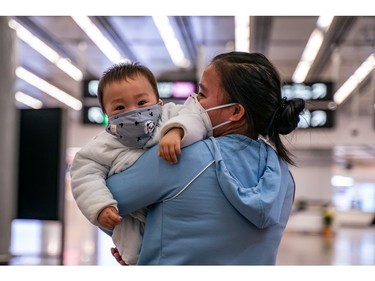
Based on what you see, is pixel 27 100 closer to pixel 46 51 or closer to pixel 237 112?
pixel 46 51

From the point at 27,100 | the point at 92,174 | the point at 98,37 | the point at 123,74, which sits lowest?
the point at 92,174

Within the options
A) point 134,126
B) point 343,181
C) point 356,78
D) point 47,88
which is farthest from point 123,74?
point 343,181

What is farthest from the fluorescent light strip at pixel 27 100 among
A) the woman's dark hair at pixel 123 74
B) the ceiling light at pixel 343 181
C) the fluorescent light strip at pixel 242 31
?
the woman's dark hair at pixel 123 74

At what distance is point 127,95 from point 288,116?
0.41 metres

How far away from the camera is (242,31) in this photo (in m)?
8.59

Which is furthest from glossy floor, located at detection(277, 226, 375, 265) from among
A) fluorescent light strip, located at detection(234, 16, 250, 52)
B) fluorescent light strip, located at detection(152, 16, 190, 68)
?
fluorescent light strip, located at detection(152, 16, 190, 68)

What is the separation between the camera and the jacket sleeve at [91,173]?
134 centimetres

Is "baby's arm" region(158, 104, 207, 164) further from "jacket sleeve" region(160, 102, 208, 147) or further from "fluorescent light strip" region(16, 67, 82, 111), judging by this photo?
"fluorescent light strip" region(16, 67, 82, 111)

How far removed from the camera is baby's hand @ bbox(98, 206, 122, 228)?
1.30 metres

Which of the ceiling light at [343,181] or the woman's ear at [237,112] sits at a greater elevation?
the ceiling light at [343,181]

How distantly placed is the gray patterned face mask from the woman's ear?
20cm

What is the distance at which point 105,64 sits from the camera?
12.7 meters

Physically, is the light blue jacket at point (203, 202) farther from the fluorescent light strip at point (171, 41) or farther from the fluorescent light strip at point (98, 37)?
the fluorescent light strip at point (98, 37)
